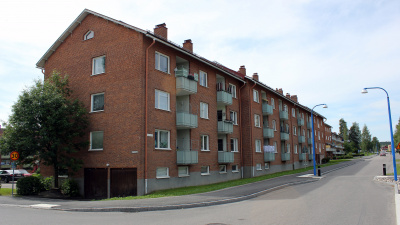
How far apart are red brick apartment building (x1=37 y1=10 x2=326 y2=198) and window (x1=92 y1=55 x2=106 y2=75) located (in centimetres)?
7

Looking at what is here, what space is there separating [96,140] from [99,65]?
505 cm

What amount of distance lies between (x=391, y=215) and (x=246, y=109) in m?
21.3

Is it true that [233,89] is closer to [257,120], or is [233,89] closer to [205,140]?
[257,120]

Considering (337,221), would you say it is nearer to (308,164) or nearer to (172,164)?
(172,164)

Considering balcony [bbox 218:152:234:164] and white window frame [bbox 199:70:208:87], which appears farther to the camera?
balcony [bbox 218:152:234:164]

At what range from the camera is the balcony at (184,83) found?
71.3 ft

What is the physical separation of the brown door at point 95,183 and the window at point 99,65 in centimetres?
647

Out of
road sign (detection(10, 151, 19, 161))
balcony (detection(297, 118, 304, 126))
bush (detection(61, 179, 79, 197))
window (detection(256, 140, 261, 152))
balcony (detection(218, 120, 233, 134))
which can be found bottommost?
bush (detection(61, 179, 79, 197))

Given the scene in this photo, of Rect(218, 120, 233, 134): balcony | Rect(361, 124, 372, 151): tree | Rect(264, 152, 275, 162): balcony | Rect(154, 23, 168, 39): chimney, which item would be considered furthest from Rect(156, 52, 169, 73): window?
Rect(361, 124, 372, 151): tree

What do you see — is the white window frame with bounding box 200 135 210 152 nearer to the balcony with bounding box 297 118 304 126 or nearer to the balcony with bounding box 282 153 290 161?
the balcony with bounding box 282 153 290 161

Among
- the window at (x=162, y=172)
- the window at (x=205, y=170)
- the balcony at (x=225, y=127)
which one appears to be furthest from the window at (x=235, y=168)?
the window at (x=162, y=172)

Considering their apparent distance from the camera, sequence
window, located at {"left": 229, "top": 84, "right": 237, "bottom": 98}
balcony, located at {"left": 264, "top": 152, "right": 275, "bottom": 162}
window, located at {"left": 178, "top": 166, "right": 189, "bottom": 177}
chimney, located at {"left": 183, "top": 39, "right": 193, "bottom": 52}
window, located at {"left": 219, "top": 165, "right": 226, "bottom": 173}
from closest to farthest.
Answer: window, located at {"left": 178, "top": 166, "right": 189, "bottom": 177} → chimney, located at {"left": 183, "top": 39, "right": 193, "bottom": 52} → window, located at {"left": 219, "top": 165, "right": 226, "bottom": 173} → window, located at {"left": 229, "top": 84, "right": 237, "bottom": 98} → balcony, located at {"left": 264, "top": 152, "right": 275, "bottom": 162}

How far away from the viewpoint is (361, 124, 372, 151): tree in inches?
5837

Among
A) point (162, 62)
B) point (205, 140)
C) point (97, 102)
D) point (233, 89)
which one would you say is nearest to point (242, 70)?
point (233, 89)
